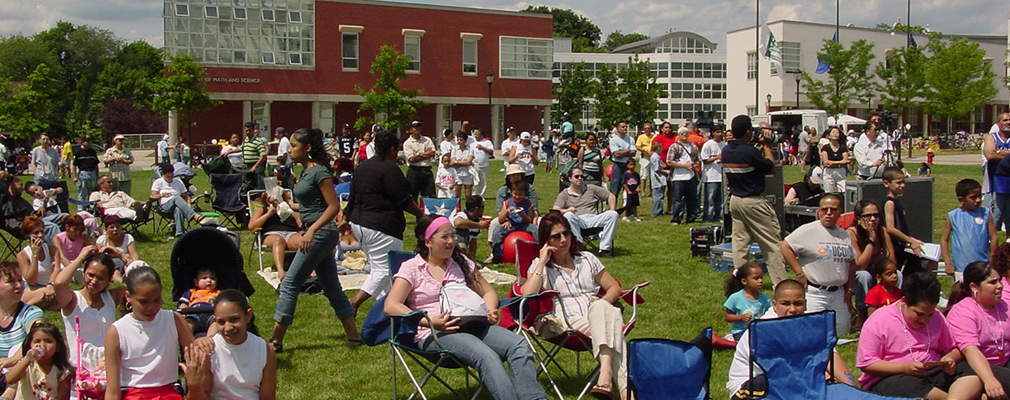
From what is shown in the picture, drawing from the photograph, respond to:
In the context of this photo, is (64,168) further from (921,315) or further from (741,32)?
(741,32)

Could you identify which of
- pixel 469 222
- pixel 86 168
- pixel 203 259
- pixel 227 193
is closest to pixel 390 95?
pixel 86 168

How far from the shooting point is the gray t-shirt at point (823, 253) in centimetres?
637

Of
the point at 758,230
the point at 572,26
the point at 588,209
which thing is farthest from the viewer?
the point at 572,26

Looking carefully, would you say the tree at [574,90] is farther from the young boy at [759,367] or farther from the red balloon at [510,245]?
the young boy at [759,367]

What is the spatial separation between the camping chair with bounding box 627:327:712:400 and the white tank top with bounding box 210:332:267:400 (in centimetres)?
178

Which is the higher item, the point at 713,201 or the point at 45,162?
the point at 45,162

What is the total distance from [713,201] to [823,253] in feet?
23.0

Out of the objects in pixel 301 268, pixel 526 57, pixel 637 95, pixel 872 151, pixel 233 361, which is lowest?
pixel 233 361

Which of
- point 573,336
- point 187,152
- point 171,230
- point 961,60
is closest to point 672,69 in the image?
point 961,60

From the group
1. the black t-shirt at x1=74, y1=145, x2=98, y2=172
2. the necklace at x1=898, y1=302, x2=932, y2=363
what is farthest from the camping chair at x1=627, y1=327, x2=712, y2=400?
the black t-shirt at x1=74, y1=145, x2=98, y2=172

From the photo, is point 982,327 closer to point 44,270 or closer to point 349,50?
point 44,270

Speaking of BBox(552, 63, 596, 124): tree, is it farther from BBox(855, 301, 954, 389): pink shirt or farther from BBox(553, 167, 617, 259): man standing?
BBox(855, 301, 954, 389): pink shirt

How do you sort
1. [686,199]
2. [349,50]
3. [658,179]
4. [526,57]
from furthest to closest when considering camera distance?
[526,57] < [349,50] < [658,179] < [686,199]

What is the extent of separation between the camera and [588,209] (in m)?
10.5
